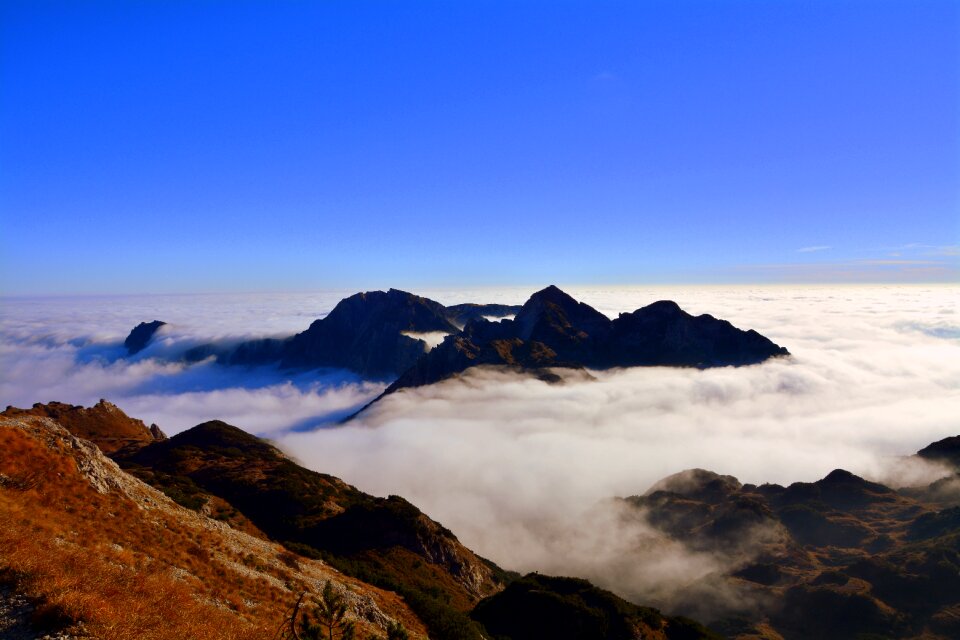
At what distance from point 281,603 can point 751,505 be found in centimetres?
18068

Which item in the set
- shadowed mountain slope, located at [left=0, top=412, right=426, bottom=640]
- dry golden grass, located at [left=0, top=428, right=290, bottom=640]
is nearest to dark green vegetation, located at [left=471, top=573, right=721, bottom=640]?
shadowed mountain slope, located at [left=0, top=412, right=426, bottom=640]

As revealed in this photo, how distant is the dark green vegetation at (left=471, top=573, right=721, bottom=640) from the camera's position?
194ft

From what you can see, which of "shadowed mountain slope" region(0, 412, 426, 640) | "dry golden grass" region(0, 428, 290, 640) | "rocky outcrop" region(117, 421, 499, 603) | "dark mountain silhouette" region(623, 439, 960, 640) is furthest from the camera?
"dark mountain silhouette" region(623, 439, 960, 640)

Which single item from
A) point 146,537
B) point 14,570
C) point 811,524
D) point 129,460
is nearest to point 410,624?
point 146,537

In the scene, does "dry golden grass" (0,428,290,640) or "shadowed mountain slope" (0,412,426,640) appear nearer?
"shadowed mountain slope" (0,412,426,640)

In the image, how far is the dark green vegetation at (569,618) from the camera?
5916 cm

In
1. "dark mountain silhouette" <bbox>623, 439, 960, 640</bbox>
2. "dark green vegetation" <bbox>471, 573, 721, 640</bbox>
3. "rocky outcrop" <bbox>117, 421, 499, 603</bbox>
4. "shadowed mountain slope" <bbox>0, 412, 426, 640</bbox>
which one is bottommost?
"dark mountain silhouette" <bbox>623, 439, 960, 640</bbox>

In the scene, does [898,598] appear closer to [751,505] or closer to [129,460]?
[751,505]

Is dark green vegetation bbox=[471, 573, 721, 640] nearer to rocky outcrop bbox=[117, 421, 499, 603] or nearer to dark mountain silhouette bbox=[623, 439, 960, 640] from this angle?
rocky outcrop bbox=[117, 421, 499, 603]

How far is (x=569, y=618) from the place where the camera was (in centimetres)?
6041

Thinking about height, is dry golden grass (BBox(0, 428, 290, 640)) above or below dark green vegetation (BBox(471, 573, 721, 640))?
above

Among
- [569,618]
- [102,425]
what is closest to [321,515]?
[569,618]

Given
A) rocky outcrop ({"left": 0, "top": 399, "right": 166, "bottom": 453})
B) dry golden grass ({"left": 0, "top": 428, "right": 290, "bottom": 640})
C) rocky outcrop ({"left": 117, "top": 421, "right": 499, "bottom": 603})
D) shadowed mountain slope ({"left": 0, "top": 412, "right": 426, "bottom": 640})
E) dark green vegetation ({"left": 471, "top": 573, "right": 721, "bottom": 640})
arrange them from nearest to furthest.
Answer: shadowed mountain slope ({"left": 0, "top": 412, "right": 426, "bottom": 640}) → dry golden grass ({"left": 0, "top": 428, "right": 290, "bottom": 640}) → dark green vegetation ({"left": 471, "top": 573, "right": 721, "bottom": 640}) → rocky outcrop ({"left": 117, "top": 421, "right": 499, "bottom": 603}) → rocky outcrop ({"left": 0, "top": 399, "right": 166, "bottom": 453})

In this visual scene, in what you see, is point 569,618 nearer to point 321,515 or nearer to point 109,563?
point 321,515
